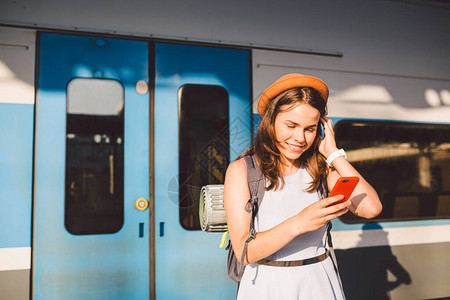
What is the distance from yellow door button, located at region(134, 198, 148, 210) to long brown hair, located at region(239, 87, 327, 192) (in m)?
1.17

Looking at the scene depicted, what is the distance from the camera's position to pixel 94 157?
2.22m

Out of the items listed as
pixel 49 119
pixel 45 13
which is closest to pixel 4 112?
pixel 49 119

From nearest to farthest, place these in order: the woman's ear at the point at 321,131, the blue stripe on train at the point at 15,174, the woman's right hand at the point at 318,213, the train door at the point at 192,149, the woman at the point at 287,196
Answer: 1. the woman's right hand at the point at 318,213
2. the woman at the point at 287,196
3. the woman's ear at the point at 321,131
4. the blue stripe on train at the point at 15,174
5. the train door at the point at 192,149

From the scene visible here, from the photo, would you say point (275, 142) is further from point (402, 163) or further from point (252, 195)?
point (402, 163)

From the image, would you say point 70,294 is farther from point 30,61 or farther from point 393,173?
point 393,173

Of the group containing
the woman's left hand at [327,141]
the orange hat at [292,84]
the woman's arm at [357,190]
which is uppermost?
the orange hat at [292,84]

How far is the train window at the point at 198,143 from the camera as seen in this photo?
92.3 inches

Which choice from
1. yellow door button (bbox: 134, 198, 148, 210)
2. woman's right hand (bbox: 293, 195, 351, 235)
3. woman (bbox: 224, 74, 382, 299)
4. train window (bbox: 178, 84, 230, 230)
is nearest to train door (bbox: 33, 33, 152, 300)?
yellow door button (bbox: 134, 198, 148, 210)

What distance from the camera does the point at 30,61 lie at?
7.09 feet

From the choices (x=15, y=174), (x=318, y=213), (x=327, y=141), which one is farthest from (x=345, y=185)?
(x=15, y=174)

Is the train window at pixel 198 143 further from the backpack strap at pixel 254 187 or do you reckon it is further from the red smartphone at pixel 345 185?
the red smartphone at pixel 345 185

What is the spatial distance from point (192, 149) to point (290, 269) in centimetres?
135

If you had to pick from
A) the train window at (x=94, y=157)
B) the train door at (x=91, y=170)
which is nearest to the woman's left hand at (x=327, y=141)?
the train door at (x=91, y=170)

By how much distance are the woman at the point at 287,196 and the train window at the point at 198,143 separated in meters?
1.08
